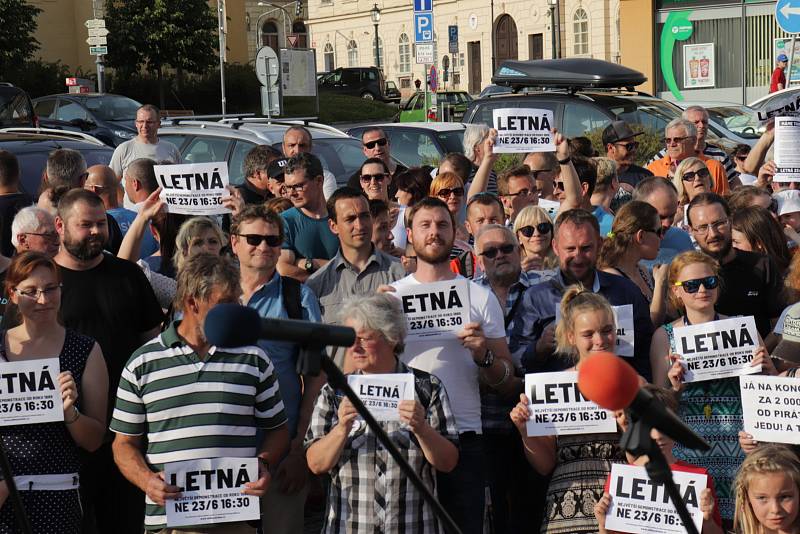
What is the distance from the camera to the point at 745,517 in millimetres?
4727

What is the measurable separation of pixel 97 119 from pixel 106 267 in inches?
781

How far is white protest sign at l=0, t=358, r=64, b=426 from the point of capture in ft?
16.4

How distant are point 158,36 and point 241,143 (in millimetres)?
38300

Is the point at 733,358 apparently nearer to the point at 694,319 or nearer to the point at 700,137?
the point at 694,319

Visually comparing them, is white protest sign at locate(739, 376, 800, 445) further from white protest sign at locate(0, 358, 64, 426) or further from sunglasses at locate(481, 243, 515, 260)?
white protest sign at locate(0, 358, 64, 426)

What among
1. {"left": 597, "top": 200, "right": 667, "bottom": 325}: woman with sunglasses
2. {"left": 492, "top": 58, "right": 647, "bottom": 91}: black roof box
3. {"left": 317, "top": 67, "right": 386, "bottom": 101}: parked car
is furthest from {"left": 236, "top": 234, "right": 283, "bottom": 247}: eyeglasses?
{"left": 317, "top": 67, "right": 386, "bottom": 101}: parked car

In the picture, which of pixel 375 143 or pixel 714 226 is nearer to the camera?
pixel 714 226

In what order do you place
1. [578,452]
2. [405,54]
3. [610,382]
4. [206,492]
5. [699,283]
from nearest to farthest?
[610,382]
[206,492]
[578,452]
[699,283]
[405,54]

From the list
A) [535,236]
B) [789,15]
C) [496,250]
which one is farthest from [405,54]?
[496,250]

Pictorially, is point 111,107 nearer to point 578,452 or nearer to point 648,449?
point 578,452

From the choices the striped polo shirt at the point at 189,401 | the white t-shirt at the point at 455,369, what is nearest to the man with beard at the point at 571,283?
the white t-shirt at the point at 455,369

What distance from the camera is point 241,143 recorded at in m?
13.1

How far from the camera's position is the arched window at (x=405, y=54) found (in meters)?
72.0

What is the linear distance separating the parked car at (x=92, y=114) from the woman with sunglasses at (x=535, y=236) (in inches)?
715
